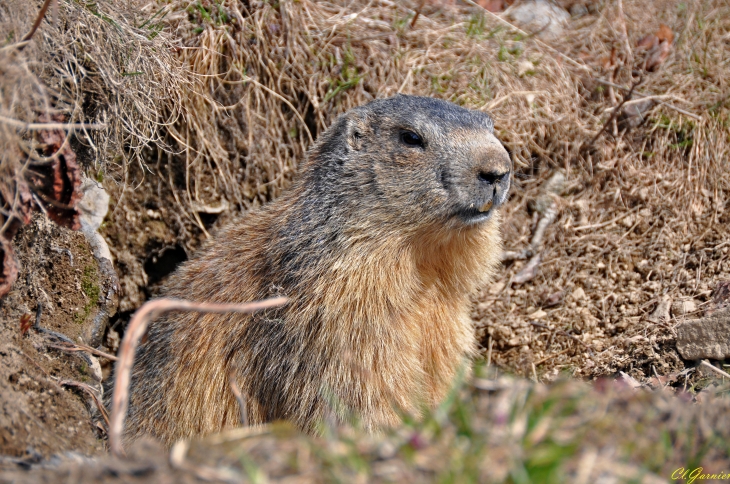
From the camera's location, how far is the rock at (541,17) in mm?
7855

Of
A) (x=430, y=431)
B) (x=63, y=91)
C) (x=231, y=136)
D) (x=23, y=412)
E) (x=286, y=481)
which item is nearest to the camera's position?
(x=286, y=481)

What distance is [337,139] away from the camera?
4906 millimetres

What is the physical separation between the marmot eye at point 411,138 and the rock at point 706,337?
2463 mm

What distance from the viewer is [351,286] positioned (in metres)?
4.32

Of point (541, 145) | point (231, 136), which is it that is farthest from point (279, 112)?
point (541, 145)

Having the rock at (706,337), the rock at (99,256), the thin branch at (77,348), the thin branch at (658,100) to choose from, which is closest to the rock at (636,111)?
the thin branch at (658,100)

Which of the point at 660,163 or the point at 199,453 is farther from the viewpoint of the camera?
the point at 660,163

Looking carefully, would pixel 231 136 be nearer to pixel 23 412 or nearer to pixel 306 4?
pixel 306 4

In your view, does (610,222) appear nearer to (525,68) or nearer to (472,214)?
(525,68)

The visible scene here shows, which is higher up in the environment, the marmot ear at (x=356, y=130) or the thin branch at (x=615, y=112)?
the marmot ear at (x=356, y=130)

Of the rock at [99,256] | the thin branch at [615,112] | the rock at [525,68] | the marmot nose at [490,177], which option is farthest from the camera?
the rock at [525,68]

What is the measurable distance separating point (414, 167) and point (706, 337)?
2.49 m

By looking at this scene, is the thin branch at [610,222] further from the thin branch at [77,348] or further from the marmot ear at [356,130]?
the thin branch at [77,348]

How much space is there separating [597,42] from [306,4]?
11.0ft
